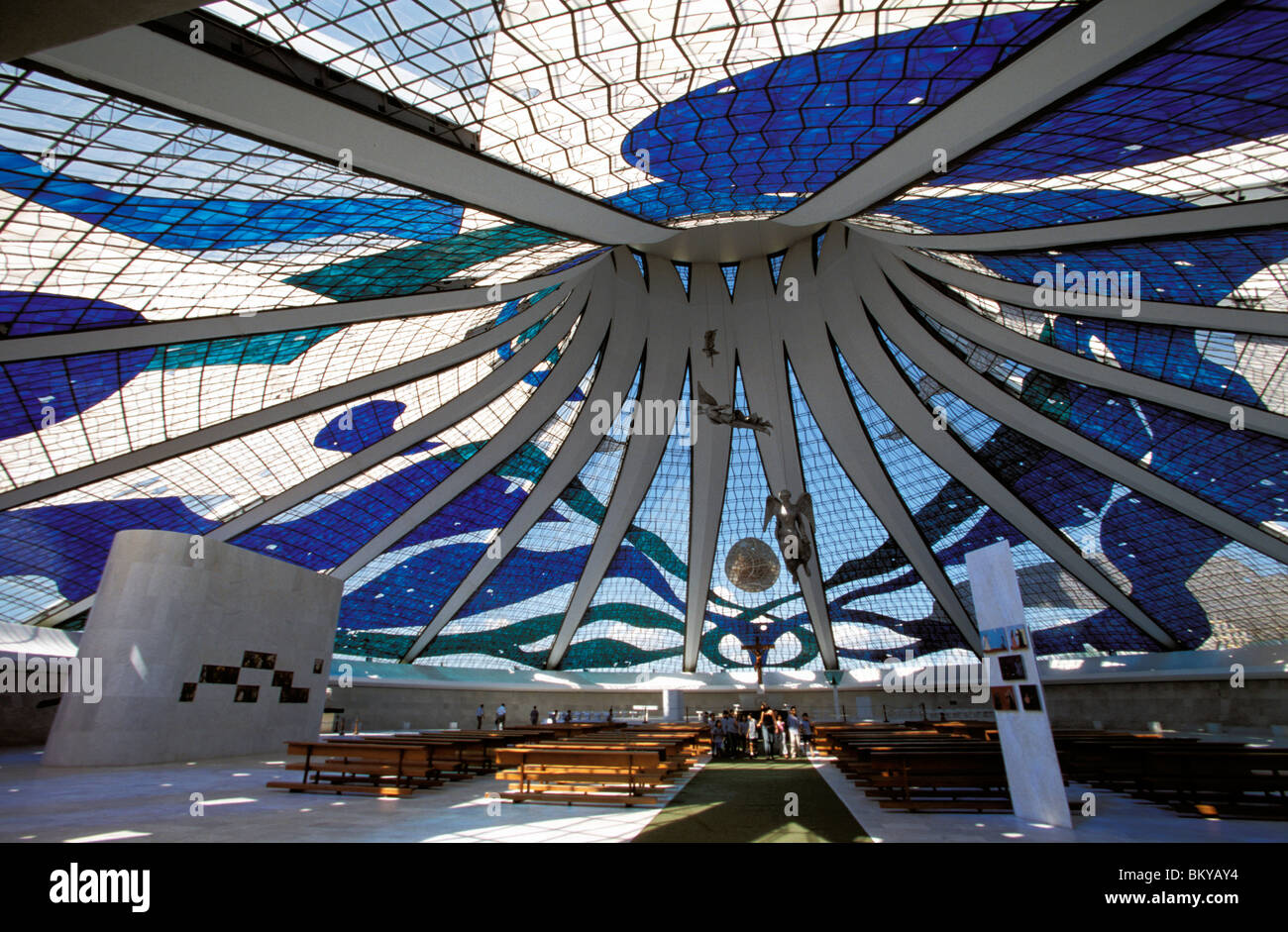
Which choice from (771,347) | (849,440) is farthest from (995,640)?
(771,347)

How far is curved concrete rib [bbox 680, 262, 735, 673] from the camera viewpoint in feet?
105

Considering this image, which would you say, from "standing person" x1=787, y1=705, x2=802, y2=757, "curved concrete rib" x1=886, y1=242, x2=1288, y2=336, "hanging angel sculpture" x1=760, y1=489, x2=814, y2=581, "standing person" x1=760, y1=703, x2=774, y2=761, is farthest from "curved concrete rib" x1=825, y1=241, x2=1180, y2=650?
"standing person" x1=760, y1=703, x2=774, y2=761

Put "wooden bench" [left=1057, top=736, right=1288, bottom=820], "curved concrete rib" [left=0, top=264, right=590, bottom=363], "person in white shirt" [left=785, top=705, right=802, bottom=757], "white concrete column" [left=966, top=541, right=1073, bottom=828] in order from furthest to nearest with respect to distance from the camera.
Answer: "person in white shirt" [left=785, top=705, right=802, bottom=757] < "curved concrete rib" [left=0, top=264, right=590, bottom=363] < "wooden bench" [left=1057, top=736, right=1288, bottom=820] < "white concrete column" [left=966, top=541, right=1073, bottom=828]

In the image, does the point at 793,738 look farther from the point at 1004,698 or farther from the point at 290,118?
the point at 290,118

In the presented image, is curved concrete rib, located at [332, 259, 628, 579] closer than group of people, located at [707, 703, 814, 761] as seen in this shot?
No

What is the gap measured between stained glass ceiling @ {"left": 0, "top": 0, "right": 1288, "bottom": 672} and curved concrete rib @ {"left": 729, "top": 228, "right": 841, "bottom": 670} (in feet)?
0.55

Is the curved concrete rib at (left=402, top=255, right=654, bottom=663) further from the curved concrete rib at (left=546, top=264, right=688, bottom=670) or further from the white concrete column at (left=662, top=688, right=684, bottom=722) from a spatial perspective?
the white concrete column at (left=662, top=688, right=684, bottom=722)

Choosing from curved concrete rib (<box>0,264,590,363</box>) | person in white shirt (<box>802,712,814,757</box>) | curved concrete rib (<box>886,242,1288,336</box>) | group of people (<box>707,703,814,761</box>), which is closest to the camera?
curved concrete rib (<box>0,264,590,363</box>)

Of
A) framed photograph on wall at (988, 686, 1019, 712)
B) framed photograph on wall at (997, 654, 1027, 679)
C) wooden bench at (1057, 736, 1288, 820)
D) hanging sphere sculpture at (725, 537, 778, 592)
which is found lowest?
wooden bench at (1057, 736, 1288, 820)

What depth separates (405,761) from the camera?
11.8 metres

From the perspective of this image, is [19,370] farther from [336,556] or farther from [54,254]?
[336,556]

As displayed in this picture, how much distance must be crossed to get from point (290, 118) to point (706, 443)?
2519cm
